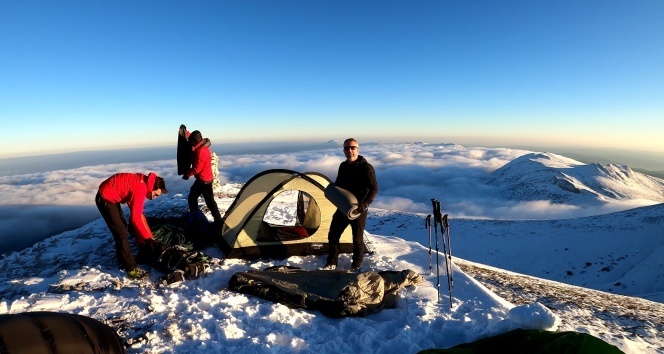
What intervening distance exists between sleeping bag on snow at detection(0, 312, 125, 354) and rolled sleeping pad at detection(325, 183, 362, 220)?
16.5ft

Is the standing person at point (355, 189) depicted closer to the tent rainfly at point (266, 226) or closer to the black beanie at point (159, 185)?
the tent rainfly at point (266, 226)

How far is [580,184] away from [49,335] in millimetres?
149410

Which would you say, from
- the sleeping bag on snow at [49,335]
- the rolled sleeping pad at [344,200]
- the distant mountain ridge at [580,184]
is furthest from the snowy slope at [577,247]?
the distant mountain ridge at [580,184]

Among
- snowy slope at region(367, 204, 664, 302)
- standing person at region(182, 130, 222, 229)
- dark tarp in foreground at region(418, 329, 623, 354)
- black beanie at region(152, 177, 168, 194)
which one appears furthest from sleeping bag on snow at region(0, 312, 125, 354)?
snowy slope at region(367, 204, 664, 302)

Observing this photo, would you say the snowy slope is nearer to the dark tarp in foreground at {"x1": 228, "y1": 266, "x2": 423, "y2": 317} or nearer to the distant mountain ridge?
the dark tarp in foreground at {"x1": 228, "y1": 266, "x2": 423, "y2": 317}

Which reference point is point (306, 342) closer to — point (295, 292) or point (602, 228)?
point (295, 292)

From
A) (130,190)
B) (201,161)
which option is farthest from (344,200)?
(201,161)

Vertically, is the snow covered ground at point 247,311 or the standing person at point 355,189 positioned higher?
the standing person at point 355,189

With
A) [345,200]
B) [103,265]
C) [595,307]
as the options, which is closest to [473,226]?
[595,307]

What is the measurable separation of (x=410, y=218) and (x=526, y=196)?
107 m

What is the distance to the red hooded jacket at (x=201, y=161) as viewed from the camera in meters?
10.1

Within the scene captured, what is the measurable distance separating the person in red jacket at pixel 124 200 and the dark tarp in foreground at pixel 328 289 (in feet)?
8.69

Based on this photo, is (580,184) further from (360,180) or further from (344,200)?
(344,200)

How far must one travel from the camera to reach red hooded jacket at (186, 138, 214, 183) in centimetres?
1009
